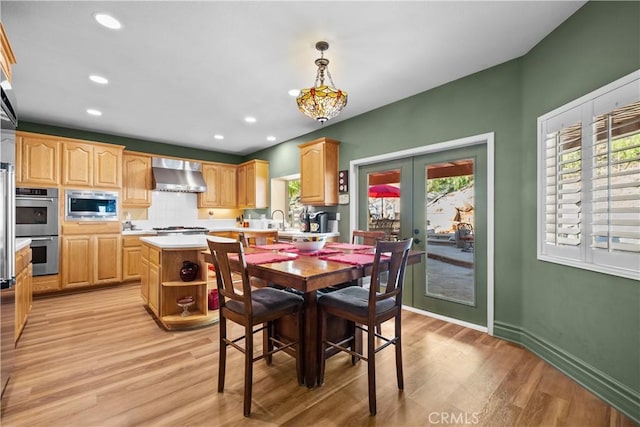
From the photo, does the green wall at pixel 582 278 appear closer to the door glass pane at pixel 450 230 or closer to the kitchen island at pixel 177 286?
the door glass pane at pixel 450 230

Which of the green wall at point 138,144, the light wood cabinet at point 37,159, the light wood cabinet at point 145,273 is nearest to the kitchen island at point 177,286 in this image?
the light wood cabinet at point 145,273

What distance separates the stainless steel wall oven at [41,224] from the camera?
3.91 metres

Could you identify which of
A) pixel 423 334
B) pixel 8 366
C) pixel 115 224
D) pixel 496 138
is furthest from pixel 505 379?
pixel 115 224

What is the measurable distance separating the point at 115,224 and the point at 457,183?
4.96 m

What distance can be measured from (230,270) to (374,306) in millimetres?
910

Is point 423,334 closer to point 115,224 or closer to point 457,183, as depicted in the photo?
point 457,183

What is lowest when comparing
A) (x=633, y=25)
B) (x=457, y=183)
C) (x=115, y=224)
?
(x=115, y=224)

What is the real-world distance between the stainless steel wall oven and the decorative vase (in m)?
2.59

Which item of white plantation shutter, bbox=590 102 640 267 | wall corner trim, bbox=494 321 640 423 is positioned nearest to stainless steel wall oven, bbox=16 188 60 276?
wall corner trim, bbox=494 321 640 423

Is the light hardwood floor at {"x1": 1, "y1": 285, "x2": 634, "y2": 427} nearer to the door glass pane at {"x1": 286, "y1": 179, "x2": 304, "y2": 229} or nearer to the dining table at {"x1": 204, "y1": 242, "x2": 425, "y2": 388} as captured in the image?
the dining table at {"x1": 204, "y1": 242, "x2": 425, "y2": 388}

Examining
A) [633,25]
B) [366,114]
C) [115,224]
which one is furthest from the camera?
[115,224]

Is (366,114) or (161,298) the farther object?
(366,114)

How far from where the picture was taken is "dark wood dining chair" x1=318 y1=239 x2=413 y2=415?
1727 mm

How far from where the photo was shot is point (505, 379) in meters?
2.07
